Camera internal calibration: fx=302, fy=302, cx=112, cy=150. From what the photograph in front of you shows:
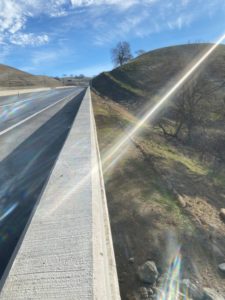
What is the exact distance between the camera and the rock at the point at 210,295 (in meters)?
3.98

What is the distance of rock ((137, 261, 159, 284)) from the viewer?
4.15m

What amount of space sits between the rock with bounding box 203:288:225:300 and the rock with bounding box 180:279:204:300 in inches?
2.0

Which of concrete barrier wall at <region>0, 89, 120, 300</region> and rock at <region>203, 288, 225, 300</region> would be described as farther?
rock at <region>203, 288, 225, 300</region>

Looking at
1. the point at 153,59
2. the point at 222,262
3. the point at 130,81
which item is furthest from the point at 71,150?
the point at 153,59

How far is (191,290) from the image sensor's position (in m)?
4.11

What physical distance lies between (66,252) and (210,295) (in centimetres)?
214

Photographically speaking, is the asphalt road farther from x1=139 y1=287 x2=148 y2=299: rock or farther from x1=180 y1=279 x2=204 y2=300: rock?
x1=180 y1=279 x2=204 y2=300: rock

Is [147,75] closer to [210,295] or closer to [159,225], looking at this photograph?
[159,225]

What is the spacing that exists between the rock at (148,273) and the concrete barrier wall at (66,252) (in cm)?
75

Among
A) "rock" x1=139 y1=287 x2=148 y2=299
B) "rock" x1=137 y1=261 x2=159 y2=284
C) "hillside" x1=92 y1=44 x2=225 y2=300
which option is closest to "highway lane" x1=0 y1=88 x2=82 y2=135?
"hillside" x1=92 y1=44 x2=225 y2=300

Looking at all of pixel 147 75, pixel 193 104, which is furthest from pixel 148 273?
pixel 147 75

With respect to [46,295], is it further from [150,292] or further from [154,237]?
[154,237]

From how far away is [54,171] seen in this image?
6082mm

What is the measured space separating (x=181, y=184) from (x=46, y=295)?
6851mm
